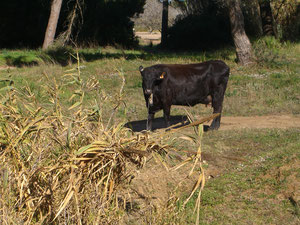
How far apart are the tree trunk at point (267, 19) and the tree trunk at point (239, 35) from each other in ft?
18.2

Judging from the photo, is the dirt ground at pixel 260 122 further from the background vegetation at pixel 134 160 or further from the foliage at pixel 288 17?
the foliage at pixel 288 17

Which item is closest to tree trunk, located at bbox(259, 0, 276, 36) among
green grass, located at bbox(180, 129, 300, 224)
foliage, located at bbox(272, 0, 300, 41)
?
foliage, located at bbox(272, 0, 300, 41)

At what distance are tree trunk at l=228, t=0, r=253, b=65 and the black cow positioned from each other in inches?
333

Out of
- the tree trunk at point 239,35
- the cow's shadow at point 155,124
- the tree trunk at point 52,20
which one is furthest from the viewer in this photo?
the tree trunk at point 52,20

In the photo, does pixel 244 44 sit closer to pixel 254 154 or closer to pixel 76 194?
pixel 254 154

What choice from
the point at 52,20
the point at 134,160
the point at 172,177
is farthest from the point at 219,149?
the point at 52,20

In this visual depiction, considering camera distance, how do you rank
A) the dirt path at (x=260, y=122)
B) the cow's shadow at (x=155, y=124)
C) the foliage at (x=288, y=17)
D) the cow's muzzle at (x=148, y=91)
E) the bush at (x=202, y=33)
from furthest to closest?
1. the bush at (x=202, y=33)
2. the foliage at (x=288, y=17)
3. the cow's shadow at (x=155, y=124)
4. the dirt path at (x=260, y=122)
5. the cow's muzzle at (x=148, y=91)

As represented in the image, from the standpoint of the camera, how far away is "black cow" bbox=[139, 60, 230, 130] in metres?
10.1

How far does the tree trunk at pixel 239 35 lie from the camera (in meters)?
19.2

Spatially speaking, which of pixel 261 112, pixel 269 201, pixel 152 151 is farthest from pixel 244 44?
pixel 152 151

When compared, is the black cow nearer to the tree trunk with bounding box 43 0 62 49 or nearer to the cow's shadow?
the cow's shadow

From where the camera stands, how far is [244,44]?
761 inches

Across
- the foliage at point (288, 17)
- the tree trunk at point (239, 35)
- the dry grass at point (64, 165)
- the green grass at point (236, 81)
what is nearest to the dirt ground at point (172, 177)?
the dry grass at point (64, 165)

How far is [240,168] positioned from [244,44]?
12059 mm
